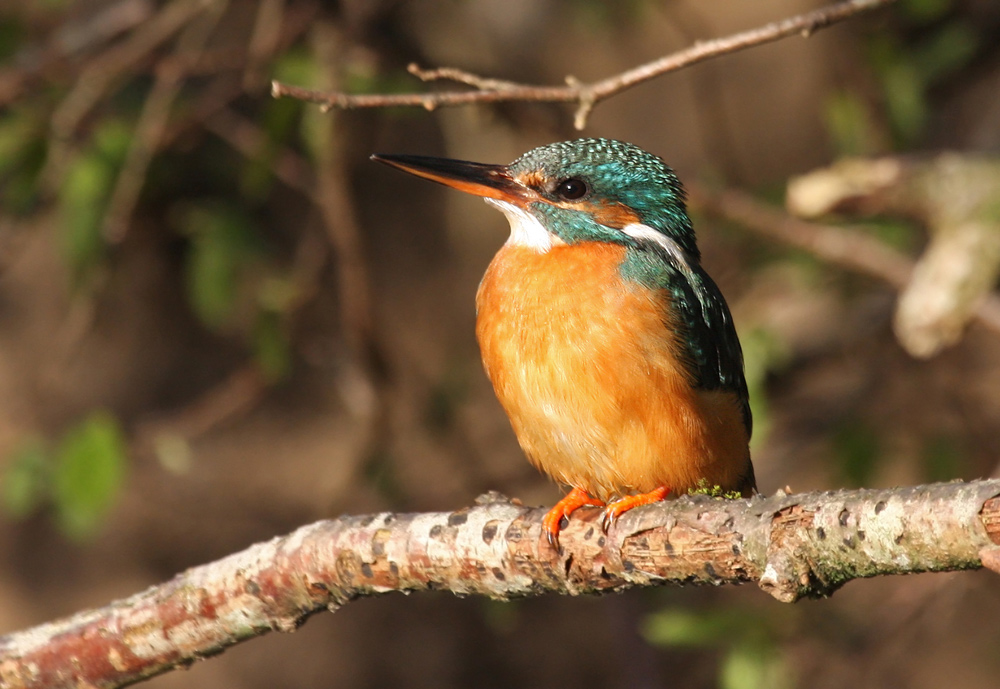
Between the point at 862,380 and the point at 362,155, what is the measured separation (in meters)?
2.39

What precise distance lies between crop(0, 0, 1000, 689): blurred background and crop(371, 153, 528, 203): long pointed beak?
54 cm

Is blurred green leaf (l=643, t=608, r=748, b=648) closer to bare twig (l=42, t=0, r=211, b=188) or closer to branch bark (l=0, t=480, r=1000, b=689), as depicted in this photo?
branch bark (l=0, t=480, r=1000, b=689)

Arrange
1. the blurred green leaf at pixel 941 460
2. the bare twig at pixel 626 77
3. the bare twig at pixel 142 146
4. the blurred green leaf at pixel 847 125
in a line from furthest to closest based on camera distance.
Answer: the blurred green leaf at pixel 847 125 → the blurred green leaf at pixel 941 460 → the bare twig at pixel 142 146 → the bare twig at pixel 626 77

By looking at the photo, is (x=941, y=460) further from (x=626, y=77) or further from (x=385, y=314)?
(x=385, y=314)

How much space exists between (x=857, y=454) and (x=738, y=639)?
0.88 m

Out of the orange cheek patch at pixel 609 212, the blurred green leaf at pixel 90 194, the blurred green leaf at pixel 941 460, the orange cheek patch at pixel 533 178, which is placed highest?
the blurred green leaf at pixel 90 194

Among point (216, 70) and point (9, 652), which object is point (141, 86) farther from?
point (9, 652)

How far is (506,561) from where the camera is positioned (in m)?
2.14

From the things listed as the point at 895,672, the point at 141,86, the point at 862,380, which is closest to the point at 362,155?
the point at 141,86

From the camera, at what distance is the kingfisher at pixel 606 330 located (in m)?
2.54

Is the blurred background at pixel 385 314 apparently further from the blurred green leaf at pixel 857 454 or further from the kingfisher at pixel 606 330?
the kingfisher at pixel 606 330

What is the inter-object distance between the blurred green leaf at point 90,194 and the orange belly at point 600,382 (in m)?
1.43

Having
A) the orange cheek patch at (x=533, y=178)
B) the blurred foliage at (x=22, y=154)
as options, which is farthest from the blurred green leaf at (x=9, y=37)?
the orange cheek patch at (x=533, y=178)

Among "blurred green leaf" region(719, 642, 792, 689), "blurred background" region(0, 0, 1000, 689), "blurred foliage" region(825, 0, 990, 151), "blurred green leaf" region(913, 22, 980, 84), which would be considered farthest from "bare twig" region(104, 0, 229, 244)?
"blurred green leaf" region(913, 22, 980, 84)
